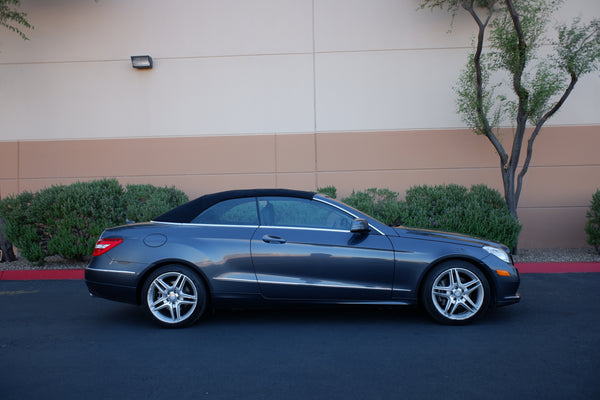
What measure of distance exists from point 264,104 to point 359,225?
21.1ft

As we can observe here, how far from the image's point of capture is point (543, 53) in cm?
1087

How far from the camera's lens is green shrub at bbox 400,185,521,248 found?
900cm

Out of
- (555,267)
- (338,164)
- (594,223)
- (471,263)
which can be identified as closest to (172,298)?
(471,263)

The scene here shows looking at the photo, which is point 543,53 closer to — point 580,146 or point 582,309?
point 580,146

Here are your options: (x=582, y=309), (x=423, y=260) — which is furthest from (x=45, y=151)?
(x=582, y=309)

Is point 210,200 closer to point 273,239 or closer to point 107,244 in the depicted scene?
point 273,239

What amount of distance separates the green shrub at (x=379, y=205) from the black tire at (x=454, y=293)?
3.68m

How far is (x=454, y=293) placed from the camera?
212 inches

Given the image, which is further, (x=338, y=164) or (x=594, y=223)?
(x=338, y=164)

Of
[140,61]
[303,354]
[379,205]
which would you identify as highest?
[140,61]

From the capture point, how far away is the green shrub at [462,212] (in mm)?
9000

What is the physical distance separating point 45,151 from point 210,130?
3611 millimetres

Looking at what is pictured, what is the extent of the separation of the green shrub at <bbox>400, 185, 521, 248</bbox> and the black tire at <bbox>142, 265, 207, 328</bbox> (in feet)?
15.6

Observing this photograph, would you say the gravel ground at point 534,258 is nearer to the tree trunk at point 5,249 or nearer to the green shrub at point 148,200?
the tree trunk at point 5,249
